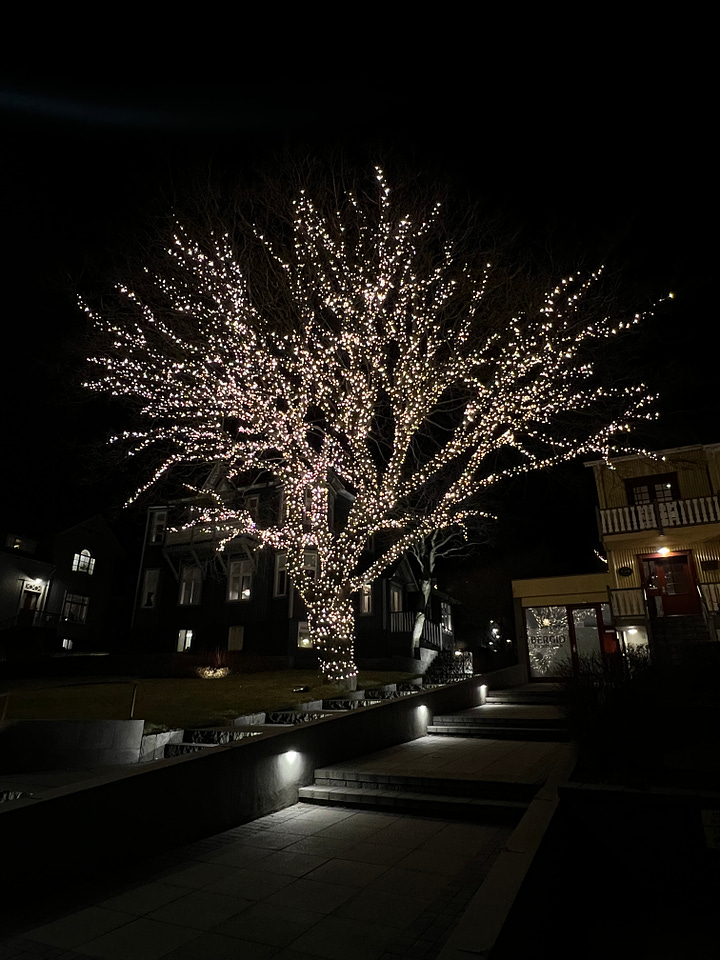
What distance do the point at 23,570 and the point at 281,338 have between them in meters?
22.2

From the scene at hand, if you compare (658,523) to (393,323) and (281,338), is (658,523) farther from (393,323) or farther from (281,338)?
(281,338)

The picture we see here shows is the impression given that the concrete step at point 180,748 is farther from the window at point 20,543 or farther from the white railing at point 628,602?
the window at point 20,543

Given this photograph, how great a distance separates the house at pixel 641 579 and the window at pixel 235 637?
11.3 meters

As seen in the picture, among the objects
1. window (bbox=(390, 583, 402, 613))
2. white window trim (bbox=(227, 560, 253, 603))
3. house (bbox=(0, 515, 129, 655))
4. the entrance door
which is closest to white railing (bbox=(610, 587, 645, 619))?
the entrance door

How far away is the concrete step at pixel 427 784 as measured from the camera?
620cm

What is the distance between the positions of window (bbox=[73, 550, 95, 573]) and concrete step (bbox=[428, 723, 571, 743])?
2602 centimetres

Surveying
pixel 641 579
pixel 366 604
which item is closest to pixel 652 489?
pixel 641 579

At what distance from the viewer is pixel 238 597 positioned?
2411cm

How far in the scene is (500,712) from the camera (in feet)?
39.3

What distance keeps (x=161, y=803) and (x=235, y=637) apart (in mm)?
18873

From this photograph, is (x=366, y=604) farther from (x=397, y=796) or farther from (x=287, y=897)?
(x=287, y=897)

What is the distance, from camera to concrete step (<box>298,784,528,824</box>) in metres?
5.87

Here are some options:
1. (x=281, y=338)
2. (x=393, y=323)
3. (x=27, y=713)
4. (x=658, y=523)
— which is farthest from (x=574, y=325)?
(x=27, y=713)

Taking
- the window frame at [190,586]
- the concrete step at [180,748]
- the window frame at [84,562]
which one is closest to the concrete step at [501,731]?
the concrete step at [180,748]
